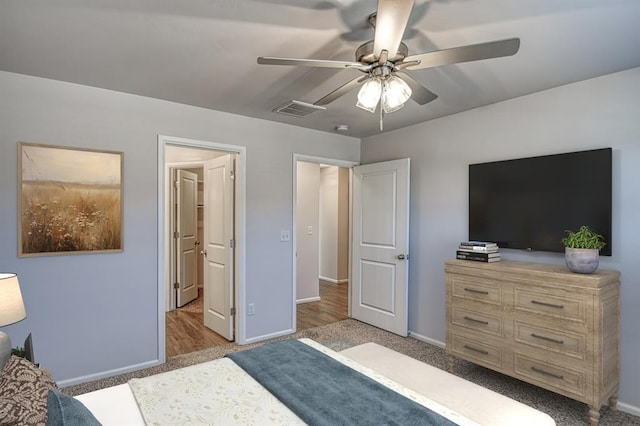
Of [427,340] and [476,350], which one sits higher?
[476,350]

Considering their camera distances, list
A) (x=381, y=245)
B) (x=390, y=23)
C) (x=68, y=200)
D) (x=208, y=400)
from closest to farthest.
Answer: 1. (x=390, y=23)
2. (x=208, y=400)
3. (x=68, y=200)
4. (x=381, y=245)

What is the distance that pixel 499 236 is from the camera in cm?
312

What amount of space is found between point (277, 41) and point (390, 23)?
898mm

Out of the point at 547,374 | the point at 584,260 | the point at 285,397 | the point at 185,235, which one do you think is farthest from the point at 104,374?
the point at 584,260

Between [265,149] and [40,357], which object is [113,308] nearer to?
[40,357]

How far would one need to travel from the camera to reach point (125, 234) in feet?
9.88

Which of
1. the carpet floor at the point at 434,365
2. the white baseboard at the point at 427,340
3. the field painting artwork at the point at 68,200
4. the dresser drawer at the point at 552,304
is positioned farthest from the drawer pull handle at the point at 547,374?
the field painting artwork at the point at 68,200

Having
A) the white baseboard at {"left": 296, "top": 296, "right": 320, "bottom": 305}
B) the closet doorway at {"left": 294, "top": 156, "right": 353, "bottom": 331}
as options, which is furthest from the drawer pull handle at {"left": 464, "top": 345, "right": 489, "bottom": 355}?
the white baseboard at {"left": 296, "top": 296, "right": 320, "bottom": 305}

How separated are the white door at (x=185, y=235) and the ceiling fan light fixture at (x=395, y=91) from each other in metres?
3.94

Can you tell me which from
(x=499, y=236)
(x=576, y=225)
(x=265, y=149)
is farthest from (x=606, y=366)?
(x=265, y=149)

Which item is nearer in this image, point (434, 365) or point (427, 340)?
point (434, 365)

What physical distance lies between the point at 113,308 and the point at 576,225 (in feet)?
12.3

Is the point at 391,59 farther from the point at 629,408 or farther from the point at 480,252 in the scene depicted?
the point at 629,408

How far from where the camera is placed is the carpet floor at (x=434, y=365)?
242cm
